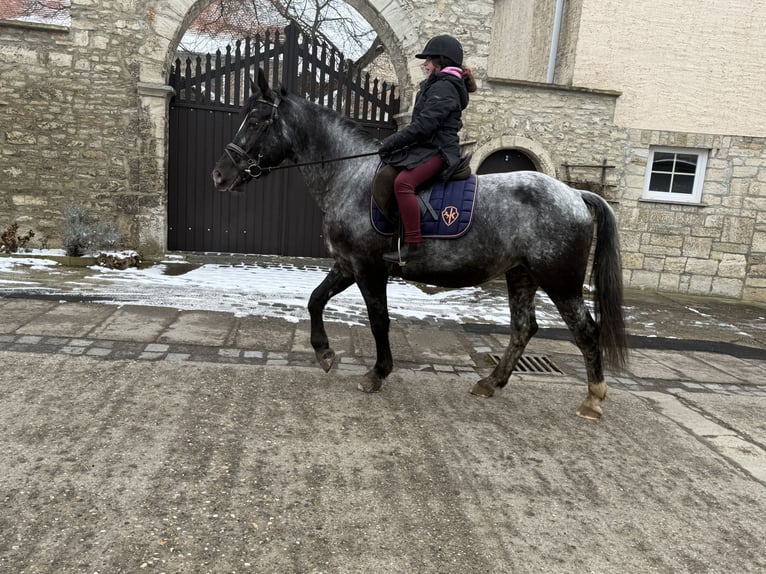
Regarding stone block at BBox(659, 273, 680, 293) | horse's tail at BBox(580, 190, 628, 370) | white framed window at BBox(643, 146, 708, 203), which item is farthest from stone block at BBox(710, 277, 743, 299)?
horse's tail at BBox(580, 190, 628, 370)

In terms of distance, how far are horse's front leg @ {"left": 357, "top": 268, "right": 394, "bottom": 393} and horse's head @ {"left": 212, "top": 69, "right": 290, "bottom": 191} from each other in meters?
1.10

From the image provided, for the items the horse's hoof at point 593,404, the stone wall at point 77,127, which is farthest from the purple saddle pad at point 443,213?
the stone wall at point 77,127

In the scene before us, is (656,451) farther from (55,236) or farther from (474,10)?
(55,236)

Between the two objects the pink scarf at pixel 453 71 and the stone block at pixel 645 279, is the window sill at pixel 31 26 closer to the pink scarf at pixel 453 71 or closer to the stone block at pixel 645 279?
the pink scarf at pixel 453 71

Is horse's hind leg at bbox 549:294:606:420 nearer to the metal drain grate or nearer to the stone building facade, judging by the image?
the metal drain grate

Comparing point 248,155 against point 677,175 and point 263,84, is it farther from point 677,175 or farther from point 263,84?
point 677,175

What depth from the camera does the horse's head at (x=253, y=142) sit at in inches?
159

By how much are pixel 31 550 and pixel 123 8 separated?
27.8ft

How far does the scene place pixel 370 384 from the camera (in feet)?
13.3

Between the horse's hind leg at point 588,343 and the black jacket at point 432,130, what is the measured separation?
125 cm

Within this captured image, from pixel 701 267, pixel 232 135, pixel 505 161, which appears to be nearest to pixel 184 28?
pixel 232 135

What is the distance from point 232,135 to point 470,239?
6.76 meters

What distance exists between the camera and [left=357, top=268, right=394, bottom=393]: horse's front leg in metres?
3.99

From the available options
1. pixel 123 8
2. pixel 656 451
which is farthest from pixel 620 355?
pixel 123 8
